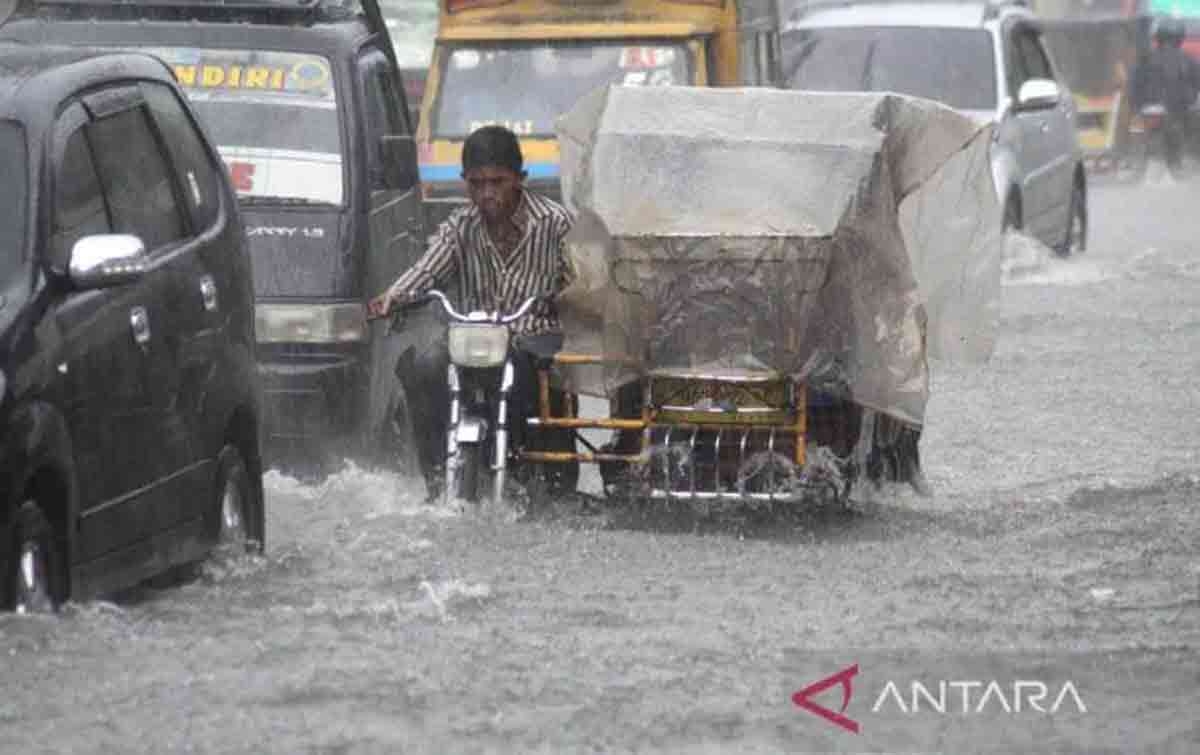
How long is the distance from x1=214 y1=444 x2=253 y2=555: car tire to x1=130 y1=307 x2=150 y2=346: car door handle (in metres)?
0.84

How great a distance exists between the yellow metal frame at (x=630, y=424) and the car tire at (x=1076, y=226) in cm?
1478

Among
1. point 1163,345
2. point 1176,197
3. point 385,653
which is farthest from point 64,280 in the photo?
point 1176,197

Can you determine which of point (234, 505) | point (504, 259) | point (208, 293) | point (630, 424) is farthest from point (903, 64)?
point (208, 293)

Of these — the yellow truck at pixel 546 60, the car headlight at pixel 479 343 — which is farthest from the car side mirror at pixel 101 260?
the yellow truck at pixel 546 60

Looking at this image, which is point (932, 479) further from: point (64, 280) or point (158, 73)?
point (64, 280)

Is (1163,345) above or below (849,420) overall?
below

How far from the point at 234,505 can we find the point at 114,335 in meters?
1.43

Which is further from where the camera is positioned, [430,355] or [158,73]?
[430,355]

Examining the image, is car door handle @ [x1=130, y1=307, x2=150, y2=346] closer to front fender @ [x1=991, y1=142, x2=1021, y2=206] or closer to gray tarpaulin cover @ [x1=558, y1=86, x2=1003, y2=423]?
gray tarpaulin cover @ [x1=558, y1=86, x2=1003, y2=423]

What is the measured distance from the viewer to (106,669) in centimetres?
773

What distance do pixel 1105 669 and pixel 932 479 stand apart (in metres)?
5.65

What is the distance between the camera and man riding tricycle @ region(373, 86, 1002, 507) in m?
10.9

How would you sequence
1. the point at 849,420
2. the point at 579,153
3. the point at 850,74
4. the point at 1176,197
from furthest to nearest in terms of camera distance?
the point at 1176,197 < the point at 850,74 < the point at 579,153 < the point at 849,420

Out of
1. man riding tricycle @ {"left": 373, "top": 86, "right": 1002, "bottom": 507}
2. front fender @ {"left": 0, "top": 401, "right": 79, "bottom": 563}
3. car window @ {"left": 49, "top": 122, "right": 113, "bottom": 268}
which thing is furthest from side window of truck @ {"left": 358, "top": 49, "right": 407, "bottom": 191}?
front fender @ {"left": 0, "top": 401, "right": 79, "bottom": 563}
